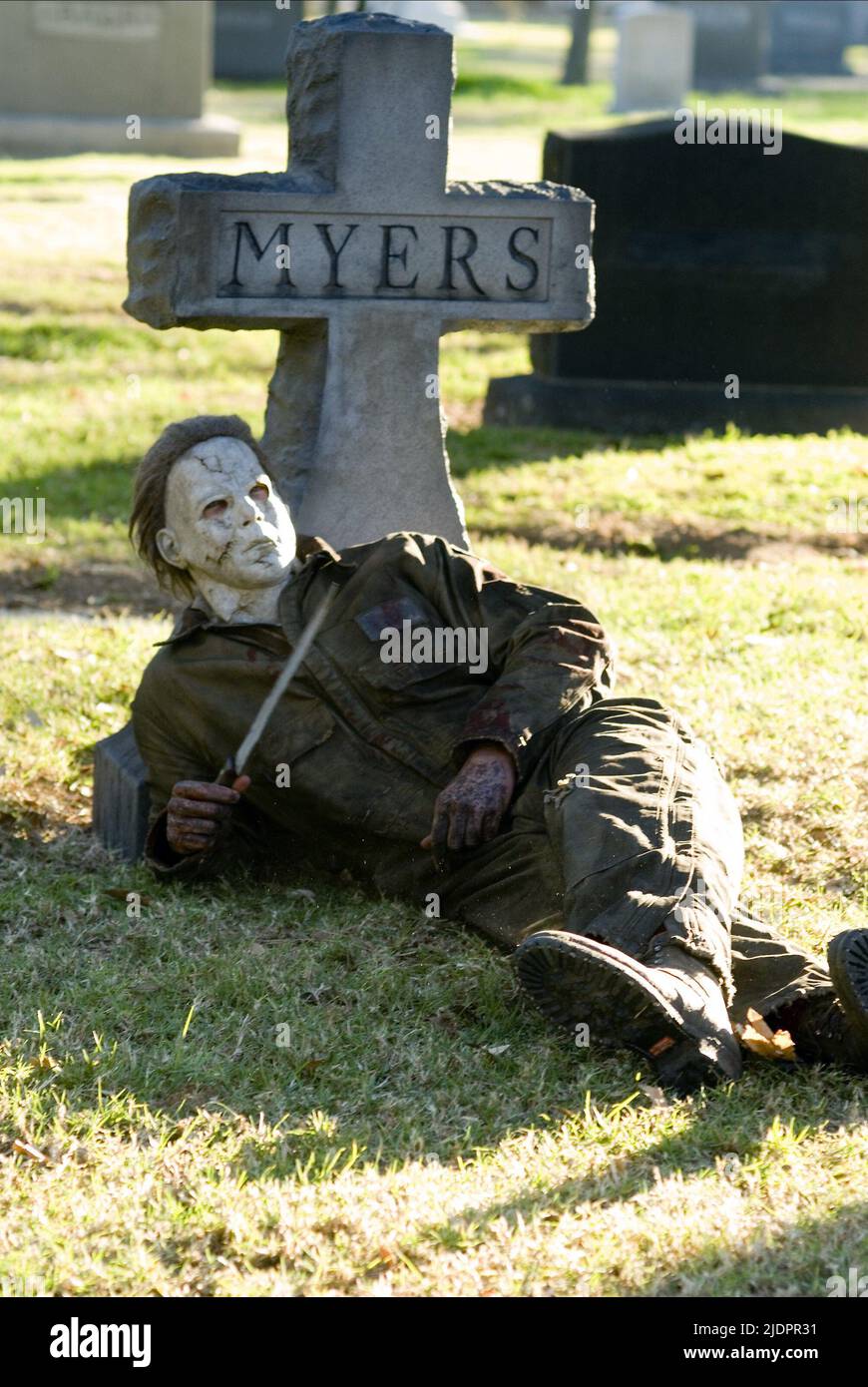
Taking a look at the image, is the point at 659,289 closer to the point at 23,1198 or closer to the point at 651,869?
the point at 651,869

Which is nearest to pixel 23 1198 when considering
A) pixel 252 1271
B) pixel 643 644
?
pixel 252 1271

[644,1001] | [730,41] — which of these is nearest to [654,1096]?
[644,1001]

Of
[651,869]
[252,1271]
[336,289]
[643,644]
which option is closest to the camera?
[252,1271]

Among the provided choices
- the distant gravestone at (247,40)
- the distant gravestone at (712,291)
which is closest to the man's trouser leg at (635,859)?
the distant gravestone at (712,291)

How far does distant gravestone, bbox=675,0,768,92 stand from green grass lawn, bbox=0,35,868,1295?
30.9 meters

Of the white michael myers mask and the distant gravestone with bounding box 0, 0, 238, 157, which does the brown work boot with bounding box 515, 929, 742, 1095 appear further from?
the distant gravestone with bounding box 0, 0, 238, 157

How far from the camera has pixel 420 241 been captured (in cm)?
513

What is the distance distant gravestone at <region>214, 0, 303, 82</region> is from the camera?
30.7 metres

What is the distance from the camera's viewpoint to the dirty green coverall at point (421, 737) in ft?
12.0

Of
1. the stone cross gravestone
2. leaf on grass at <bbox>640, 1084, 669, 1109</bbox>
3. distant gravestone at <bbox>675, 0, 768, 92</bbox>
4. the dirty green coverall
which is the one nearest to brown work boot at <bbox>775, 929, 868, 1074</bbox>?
the dirty green coverall

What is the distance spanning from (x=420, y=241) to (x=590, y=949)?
2635 millimetres

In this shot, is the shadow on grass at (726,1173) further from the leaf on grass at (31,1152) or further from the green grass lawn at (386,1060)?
the leaf on grass at (31,1152)

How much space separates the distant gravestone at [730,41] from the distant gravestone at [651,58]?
26.4 feet

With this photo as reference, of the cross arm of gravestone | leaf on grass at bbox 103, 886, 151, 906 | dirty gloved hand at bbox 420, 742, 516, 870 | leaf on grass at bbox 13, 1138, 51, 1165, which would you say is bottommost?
leaf on grass at bbox 13, 1138, 51, 1165
